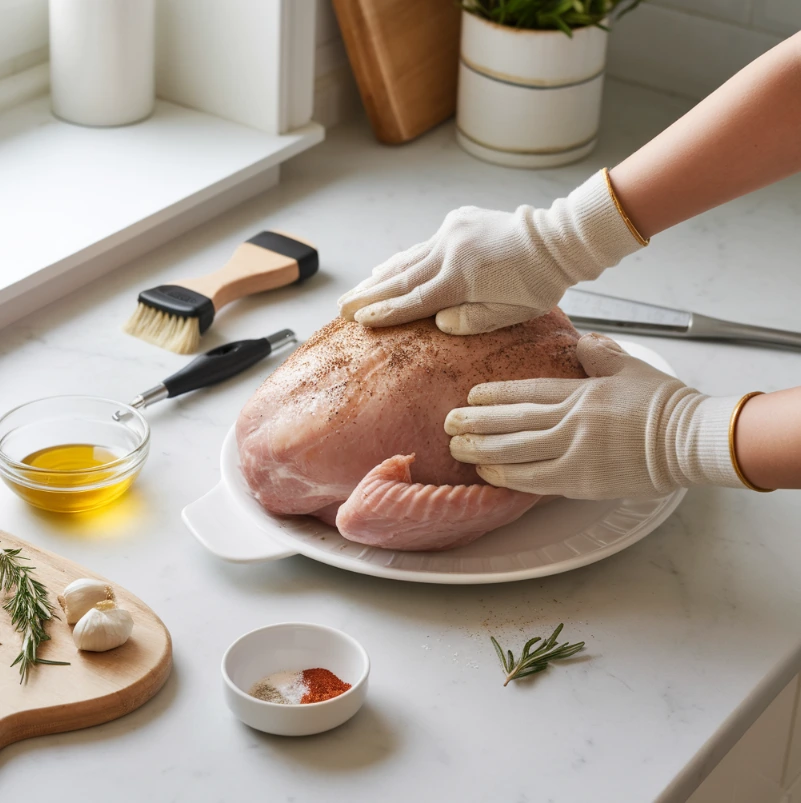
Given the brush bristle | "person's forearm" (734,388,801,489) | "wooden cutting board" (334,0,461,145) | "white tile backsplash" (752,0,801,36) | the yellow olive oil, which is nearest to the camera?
"person's forearm" (734,388,801,489)

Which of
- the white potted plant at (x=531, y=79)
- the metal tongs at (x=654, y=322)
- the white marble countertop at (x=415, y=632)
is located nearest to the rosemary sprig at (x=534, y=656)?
the white marble countertop at (x=415, y=632)

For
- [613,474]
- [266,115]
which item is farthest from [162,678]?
[266,115]

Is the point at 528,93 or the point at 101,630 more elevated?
the point at 528,93

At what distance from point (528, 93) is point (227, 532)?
107cm

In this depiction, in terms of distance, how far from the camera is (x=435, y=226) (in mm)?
1790

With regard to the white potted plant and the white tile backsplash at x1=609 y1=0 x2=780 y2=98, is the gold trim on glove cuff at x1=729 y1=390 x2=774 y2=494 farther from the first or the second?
the white tile backsplash at x1=609 y1=0 x2=780 y2=98

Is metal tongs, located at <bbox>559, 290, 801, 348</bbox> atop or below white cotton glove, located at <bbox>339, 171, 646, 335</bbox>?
below

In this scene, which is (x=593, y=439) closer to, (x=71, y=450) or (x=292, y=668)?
(x=292, y=668)

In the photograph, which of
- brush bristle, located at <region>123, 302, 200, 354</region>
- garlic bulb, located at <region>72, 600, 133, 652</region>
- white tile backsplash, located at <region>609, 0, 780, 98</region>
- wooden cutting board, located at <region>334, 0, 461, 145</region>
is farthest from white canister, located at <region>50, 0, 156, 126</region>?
garlic bulb, located at <region>72, 600, 133, 652</region>

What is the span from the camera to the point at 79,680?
943 mm

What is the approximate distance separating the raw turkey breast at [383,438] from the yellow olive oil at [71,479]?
0.48ft

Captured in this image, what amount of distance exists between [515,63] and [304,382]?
0.94 metres

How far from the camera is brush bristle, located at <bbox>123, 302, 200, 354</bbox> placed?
146cm

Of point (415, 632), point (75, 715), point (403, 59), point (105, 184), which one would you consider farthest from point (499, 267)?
point (403, 59)
